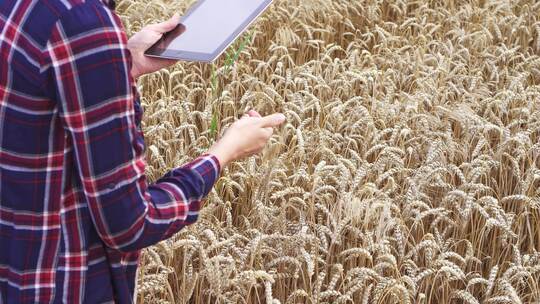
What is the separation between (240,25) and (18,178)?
19.6 inches

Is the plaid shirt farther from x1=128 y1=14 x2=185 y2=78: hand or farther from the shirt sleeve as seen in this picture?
x1=128 y1=14 x2=185 y2=78: hand

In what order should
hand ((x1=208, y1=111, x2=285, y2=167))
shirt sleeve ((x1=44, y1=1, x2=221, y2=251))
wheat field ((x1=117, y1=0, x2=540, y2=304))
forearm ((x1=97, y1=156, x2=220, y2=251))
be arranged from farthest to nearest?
wheat field ((x1=117, y1=0, x2=540, y2=304))
hand ((x1=208, y1=111, x2=285, y2=167))
forearm ((x1=97, y1=156, x2=220, y2=251))
shirt sleeve ((x1=44, y1=1, x2=221, y2=251))

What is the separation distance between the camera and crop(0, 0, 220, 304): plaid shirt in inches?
47.2

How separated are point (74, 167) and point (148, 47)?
0.42 m

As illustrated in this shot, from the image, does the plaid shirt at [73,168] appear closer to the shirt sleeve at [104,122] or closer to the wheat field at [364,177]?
the shirt sleeve at [104,122]

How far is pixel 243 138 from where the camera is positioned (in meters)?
1.52

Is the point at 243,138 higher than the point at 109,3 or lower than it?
lower

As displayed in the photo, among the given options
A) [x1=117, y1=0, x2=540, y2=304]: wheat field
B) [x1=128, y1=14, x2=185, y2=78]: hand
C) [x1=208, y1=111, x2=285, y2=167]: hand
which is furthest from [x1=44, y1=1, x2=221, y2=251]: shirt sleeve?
[x1=117, y1=0, x2=540, y2=304]: wheat field

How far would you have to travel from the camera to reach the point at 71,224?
1325mm

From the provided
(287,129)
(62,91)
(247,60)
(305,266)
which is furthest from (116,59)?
(247,60)

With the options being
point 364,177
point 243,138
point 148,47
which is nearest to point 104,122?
point 243,138

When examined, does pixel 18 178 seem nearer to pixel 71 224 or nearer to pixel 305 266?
pixel 71 224

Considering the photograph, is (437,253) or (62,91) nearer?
(62,91)

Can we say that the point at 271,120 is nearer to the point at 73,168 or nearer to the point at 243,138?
the point at 243,138
